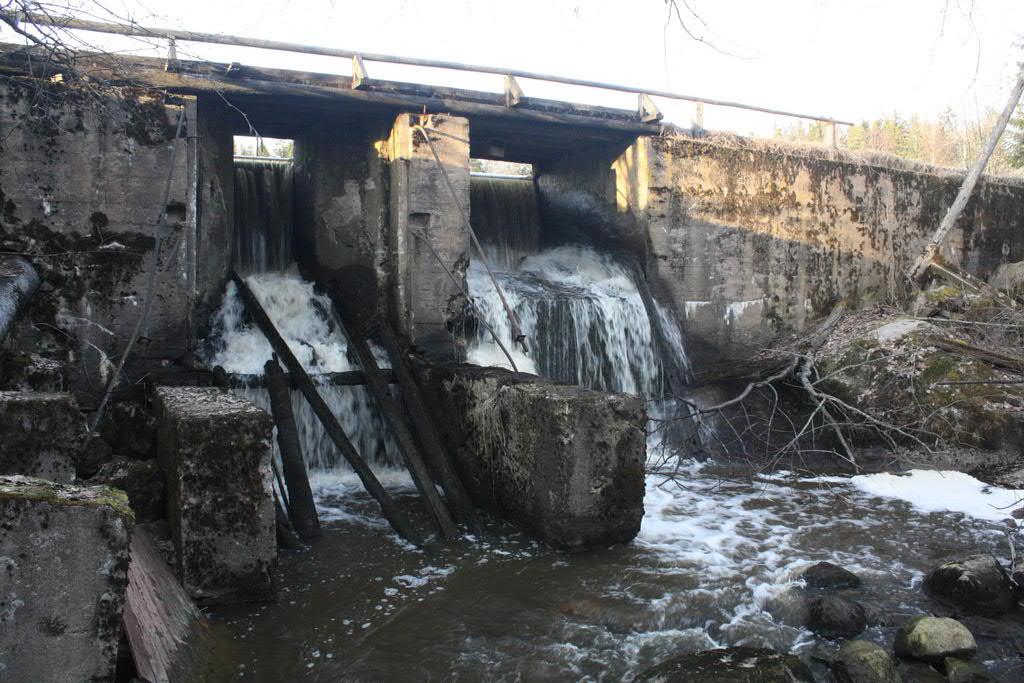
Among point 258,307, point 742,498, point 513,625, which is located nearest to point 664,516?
point 742,498

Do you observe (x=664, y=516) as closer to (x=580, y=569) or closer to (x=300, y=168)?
(x=580, y=569)

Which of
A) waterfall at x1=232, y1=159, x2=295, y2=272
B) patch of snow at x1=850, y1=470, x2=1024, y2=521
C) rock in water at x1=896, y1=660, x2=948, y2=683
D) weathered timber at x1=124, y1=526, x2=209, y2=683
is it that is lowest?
rock in water at x1=896, y1=660, x2=948, y2=683

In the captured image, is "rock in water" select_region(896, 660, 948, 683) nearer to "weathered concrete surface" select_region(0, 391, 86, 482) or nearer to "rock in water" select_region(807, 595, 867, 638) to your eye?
"rock in water" select_region(807, 595, 867, 638)

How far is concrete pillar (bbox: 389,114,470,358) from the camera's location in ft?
29.6

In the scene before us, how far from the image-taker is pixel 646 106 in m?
10.5

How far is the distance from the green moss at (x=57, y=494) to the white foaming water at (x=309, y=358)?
5.26 meters

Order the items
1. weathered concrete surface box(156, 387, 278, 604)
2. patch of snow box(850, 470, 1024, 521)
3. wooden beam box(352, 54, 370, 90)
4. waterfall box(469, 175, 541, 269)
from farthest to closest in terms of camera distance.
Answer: waterfall box(469, 175, 541, 269) < wooden beam box(352, 54, 370, 90) < patch of snow box(850, 470, 1024, 521) < weathered concrete surface box(156, 387, 278, 604)

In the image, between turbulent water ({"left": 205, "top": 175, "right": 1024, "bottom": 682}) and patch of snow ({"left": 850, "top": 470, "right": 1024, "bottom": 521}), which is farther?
patch of snow ({"left": 850, "top": 470, "right": 1024, "bottom": 521})

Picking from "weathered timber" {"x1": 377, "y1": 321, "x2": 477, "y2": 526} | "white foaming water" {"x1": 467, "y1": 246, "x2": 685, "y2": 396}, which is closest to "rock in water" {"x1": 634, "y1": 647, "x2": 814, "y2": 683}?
"weathered timber" {"x1": 377, "y1": 321, "x2": 477, "y2": 526}

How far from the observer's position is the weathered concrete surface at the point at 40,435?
12.4 feet

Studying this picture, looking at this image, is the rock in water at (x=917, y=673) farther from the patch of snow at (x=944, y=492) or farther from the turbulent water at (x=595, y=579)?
the patch of snow at (x=944, y=492)

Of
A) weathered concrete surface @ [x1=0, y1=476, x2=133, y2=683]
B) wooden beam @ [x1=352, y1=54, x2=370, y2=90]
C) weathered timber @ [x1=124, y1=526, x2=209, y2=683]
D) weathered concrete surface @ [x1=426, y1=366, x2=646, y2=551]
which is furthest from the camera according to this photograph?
wooden beam @ [x1=352, y1=54, x2=370, y2=90]

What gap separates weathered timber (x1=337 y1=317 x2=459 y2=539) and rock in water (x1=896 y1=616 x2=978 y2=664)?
3.30m

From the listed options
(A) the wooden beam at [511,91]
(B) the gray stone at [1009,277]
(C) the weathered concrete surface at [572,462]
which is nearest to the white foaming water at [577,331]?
(A) the wooden beam at [511,91]
